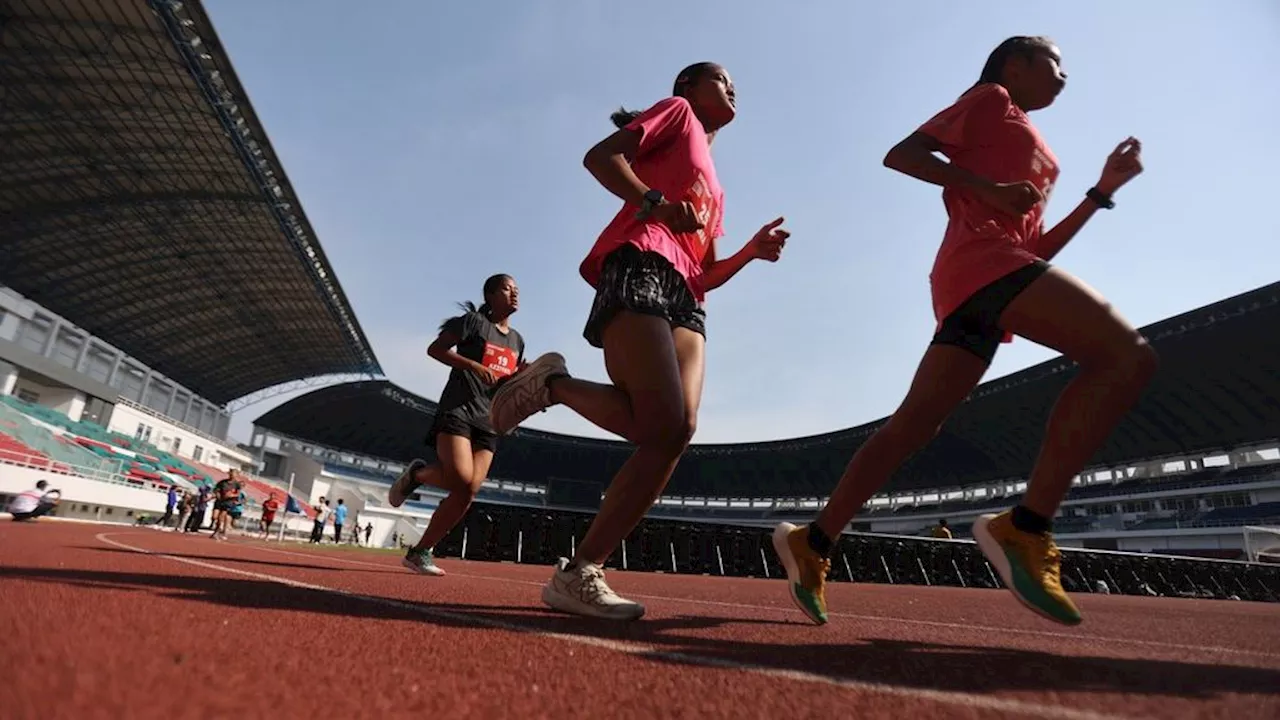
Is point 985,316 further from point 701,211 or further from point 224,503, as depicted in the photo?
point 224,503

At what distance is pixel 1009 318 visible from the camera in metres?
2.12

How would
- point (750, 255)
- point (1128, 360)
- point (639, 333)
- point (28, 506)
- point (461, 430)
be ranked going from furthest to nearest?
point (28, 506)
point (461, 430)
point (750, 255)
point (639, 333)
point (1128, 360)

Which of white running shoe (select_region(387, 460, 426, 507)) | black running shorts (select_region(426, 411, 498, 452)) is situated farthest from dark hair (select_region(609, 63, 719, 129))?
white running shoe (select_region(387, 460, 426, 507))

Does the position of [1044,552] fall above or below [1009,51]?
below

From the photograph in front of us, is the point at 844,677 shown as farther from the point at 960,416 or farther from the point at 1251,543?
the point at 960,416

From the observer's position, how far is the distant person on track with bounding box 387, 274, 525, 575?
4.25 m

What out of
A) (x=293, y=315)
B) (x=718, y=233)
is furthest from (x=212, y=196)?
(x=718, y=233)

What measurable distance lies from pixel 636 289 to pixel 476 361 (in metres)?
2.50

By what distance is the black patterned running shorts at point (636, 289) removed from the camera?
2.10m

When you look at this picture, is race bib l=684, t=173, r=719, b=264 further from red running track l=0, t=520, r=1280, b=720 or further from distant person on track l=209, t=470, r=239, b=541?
distant person on track l=209, t=470, r=239, b=541

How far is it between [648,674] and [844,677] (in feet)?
1.41

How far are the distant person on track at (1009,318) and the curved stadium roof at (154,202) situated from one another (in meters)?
19.5

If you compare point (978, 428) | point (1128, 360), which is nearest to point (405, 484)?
point (1128, 360)

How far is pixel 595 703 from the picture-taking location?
1056 millimetres
